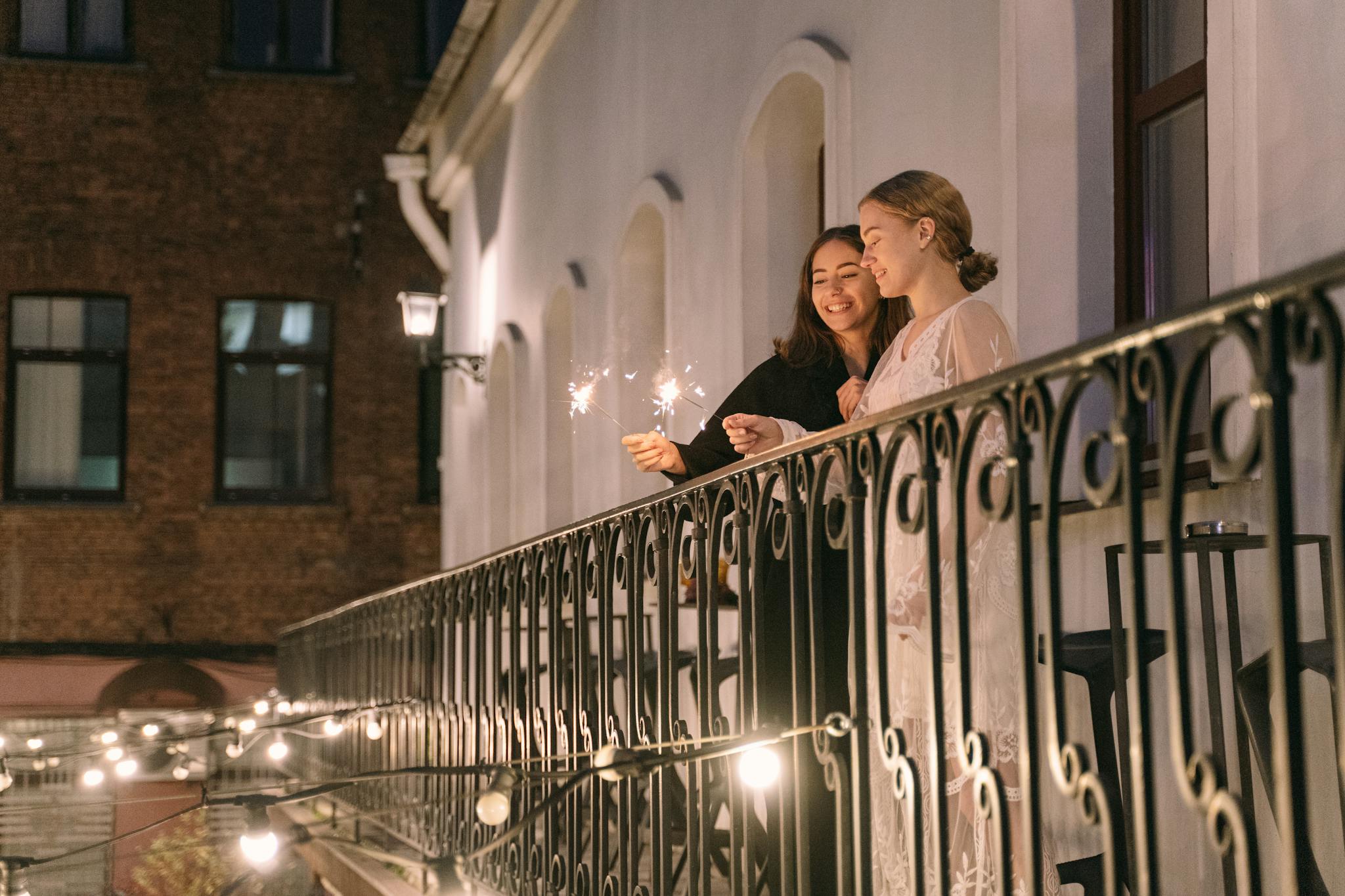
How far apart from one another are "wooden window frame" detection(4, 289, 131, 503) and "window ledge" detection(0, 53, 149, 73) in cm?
231

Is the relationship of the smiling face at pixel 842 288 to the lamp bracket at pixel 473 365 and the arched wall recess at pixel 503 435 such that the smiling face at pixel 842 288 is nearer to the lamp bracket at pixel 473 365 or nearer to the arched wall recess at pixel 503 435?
the arched wall recess at pixel 503 435

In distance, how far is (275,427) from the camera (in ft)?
56.5

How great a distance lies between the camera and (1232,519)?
3834 millimetres

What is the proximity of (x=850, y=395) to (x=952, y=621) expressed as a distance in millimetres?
639

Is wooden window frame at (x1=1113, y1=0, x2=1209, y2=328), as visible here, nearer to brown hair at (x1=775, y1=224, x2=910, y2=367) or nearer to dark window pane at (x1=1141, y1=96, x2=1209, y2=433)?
dark window pane at (x1=1141, y1=96, x2=1209, y2=433)

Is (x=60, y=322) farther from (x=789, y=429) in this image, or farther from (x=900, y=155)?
(x=789, y=429)

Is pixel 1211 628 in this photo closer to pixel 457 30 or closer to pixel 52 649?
pixel 457 30


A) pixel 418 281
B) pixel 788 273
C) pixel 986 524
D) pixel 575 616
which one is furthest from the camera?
pixel 418 281

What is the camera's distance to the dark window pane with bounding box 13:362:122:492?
1675 centimetres

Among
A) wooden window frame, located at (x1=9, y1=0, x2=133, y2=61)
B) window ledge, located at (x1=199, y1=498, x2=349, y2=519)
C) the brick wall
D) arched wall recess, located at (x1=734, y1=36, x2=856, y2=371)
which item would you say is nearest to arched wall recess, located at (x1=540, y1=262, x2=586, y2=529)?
arched wall recess, located at (x1=734, y1=36, x2=856, y2=371)

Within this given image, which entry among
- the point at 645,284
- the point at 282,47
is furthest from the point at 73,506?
the point at 645,284

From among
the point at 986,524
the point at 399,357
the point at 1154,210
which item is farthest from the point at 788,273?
the point at 399,357

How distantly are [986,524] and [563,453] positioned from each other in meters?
8.24

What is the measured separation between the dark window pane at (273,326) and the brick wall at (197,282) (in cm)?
25
